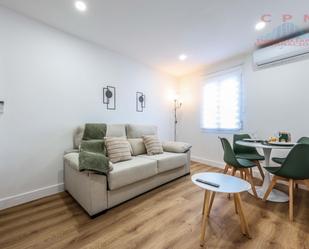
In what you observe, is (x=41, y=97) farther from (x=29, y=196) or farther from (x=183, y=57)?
(x=183, y=57)

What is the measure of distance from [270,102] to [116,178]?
120 inches

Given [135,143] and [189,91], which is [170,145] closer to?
[135,143]

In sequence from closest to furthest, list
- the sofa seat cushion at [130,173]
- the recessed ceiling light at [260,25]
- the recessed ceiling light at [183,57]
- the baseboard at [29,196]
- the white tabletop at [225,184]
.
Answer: the white tabletop at [225,184], the sofa seat cushion at [130,173], the baseboard at [29,196], the recessed ceiling light at [260,25], the recessed ceiling light at [183,57]

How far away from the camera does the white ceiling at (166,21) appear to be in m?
1.92

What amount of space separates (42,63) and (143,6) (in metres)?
1.65

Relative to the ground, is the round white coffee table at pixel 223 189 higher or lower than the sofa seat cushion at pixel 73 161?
lower

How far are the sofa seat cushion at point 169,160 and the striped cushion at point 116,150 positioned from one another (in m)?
0.41

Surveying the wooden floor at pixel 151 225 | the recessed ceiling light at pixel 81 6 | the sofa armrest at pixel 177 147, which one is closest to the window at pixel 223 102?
the sofa armrest at pixel 177 147

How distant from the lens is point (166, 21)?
224cm

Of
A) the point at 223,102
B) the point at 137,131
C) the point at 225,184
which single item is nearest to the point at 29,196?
the point at 137,131

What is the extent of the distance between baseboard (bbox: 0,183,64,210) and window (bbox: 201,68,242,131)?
3.40 metres

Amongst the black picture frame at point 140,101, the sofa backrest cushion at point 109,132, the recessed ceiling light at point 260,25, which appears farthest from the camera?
the black picture frame at point 140,101

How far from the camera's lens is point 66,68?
2.50 metres

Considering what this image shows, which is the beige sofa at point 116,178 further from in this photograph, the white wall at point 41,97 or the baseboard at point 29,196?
the white wall at point 41,97
